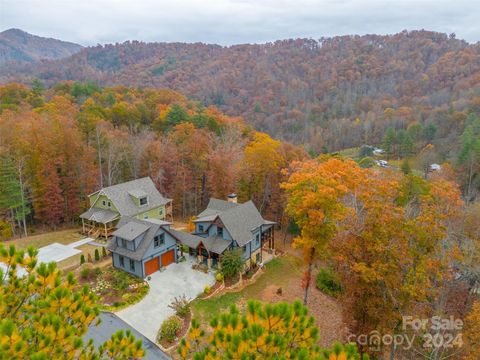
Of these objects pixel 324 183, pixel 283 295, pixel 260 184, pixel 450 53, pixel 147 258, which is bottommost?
pixel 283 295

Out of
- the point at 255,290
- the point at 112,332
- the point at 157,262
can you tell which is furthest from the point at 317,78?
the point at 112,332

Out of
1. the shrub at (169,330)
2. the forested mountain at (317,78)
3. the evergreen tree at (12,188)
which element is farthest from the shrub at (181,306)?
the forested mountain at (317,78)

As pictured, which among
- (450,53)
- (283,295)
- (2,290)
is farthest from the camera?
(450,53)

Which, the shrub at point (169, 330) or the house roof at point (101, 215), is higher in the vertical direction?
the house roof at point (101, 215)

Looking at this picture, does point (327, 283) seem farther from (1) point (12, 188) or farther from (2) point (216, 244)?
(1) point (12, 188)

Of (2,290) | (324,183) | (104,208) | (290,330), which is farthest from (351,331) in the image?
(104,208)

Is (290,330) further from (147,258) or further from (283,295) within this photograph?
(147,258)

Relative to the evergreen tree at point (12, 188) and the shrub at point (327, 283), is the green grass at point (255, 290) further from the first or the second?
the evergreen tree at point (12, 188)
